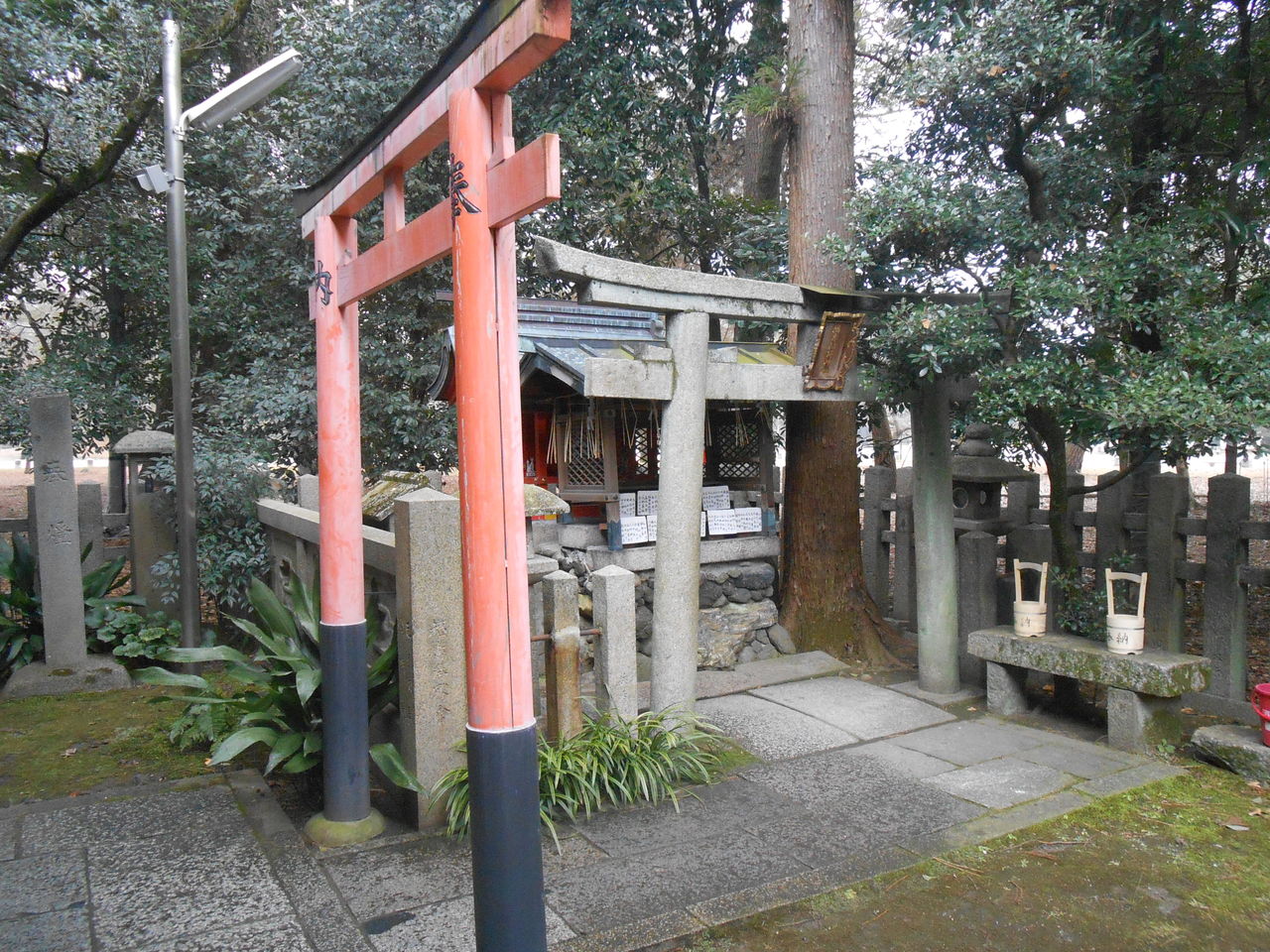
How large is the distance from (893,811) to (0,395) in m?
10.0

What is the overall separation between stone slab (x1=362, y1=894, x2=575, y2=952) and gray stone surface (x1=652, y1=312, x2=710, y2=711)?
6.95 feet

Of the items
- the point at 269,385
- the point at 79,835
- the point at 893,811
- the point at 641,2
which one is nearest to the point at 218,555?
the point at 269,385

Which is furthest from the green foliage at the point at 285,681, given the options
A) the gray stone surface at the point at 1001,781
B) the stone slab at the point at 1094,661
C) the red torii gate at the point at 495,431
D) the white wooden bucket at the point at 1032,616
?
the white wooden bucket at the point at 1032,616

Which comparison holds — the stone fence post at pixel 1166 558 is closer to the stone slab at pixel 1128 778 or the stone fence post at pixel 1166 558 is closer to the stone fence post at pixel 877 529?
the stone slab at pixel 1128 778

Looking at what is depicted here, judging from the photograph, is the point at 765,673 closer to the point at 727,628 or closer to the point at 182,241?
the point at 727,628

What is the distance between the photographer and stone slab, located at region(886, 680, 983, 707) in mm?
6492

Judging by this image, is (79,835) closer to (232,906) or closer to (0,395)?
(232,906)

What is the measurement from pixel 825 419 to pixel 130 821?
5.78m

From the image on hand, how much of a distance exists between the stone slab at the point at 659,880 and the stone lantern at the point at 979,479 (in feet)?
12.4

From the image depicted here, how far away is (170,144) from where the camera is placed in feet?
22.4

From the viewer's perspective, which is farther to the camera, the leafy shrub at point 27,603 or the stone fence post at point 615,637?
the leafy shrub at point 27,603

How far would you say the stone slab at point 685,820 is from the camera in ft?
14.0

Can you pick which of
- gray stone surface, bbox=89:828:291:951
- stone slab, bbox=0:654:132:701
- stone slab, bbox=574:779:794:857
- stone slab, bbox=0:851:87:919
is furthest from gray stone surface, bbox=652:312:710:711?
stone slab, bbox=0:654:132:701

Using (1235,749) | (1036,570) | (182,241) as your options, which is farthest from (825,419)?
(182,241)
